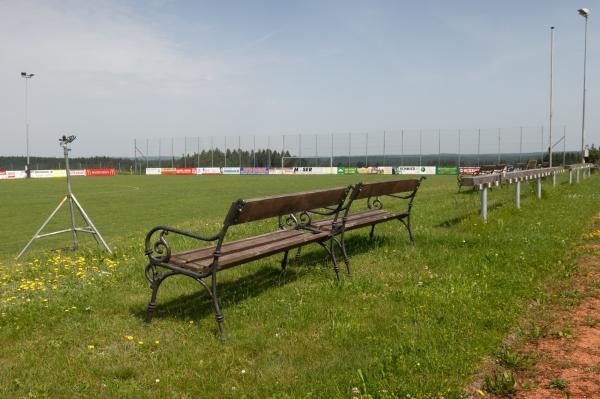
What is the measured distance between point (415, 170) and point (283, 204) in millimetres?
49444

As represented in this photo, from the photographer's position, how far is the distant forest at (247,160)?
51.5 meters

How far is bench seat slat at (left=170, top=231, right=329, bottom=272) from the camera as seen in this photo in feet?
12.4

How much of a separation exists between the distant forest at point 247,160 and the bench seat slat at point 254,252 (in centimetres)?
4737

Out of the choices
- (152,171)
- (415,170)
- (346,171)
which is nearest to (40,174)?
(152,171)

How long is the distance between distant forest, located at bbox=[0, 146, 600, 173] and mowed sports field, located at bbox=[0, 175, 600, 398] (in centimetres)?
4626

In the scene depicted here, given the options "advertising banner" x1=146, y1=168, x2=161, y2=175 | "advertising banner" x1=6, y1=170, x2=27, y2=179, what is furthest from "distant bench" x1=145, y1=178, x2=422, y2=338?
"advertising banner" x1=146, y1=168, x2=161, y2=175

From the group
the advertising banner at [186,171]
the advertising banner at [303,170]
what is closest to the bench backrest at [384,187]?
the advertising banner at [303,170]

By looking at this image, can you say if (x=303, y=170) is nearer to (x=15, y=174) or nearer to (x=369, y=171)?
(x=369, y=171)

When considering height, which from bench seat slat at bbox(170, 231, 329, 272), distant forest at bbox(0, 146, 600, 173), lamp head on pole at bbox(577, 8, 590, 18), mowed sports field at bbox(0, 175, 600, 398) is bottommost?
mowed sports field at bbox(0, 175, 600, 398)

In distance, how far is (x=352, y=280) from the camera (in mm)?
4758

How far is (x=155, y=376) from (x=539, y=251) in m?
4.40

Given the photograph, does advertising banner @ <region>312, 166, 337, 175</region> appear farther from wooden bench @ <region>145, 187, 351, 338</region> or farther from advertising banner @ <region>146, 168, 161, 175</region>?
wooden bench @ <region>145, 187, 351, 338</region>

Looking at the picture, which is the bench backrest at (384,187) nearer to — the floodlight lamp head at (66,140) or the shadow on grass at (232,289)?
the shadow on grass at (232,289)

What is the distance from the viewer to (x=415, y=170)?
52.0m
